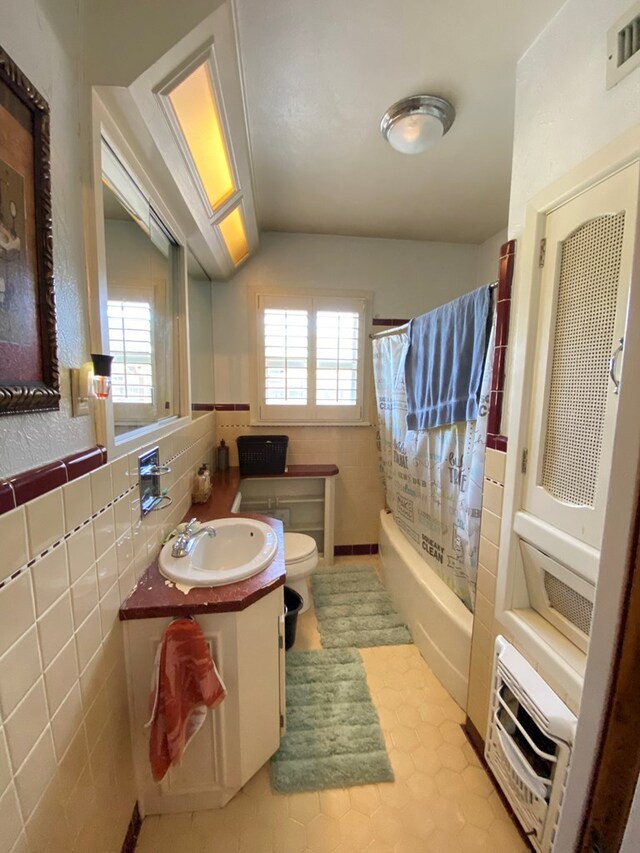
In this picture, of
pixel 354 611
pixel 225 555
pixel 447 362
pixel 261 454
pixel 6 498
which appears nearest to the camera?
pixel 6 498

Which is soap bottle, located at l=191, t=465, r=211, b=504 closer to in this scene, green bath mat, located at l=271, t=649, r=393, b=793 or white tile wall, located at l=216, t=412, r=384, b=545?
white tile wall, located at l=216, t=412, r=384, b=545

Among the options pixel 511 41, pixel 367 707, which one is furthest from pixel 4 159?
pixel 367 707

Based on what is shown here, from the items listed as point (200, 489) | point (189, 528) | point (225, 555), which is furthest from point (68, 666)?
point (200, 489)

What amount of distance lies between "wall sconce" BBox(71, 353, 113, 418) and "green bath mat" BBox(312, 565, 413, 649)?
5.69 ft

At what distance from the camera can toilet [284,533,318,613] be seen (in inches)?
73.6

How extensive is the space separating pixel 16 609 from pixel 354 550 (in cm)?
247

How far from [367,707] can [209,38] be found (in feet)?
7.92

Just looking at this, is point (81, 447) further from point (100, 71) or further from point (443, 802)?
point (443, 802)

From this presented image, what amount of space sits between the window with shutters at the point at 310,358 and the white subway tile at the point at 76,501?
1828mm

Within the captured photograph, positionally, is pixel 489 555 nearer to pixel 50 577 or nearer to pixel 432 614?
pixel 432 614

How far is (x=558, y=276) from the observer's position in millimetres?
988

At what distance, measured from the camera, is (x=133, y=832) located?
3.35 feet

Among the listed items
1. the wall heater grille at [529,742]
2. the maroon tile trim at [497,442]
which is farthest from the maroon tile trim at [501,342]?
the wall heater grille at [529,742]

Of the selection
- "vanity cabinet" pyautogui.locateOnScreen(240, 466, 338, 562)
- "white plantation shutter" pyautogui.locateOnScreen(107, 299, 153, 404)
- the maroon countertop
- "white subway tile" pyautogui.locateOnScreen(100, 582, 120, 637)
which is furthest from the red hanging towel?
"vanity cabinet" pyautogui.locateOnScreen(240, 466, 338, 562)
